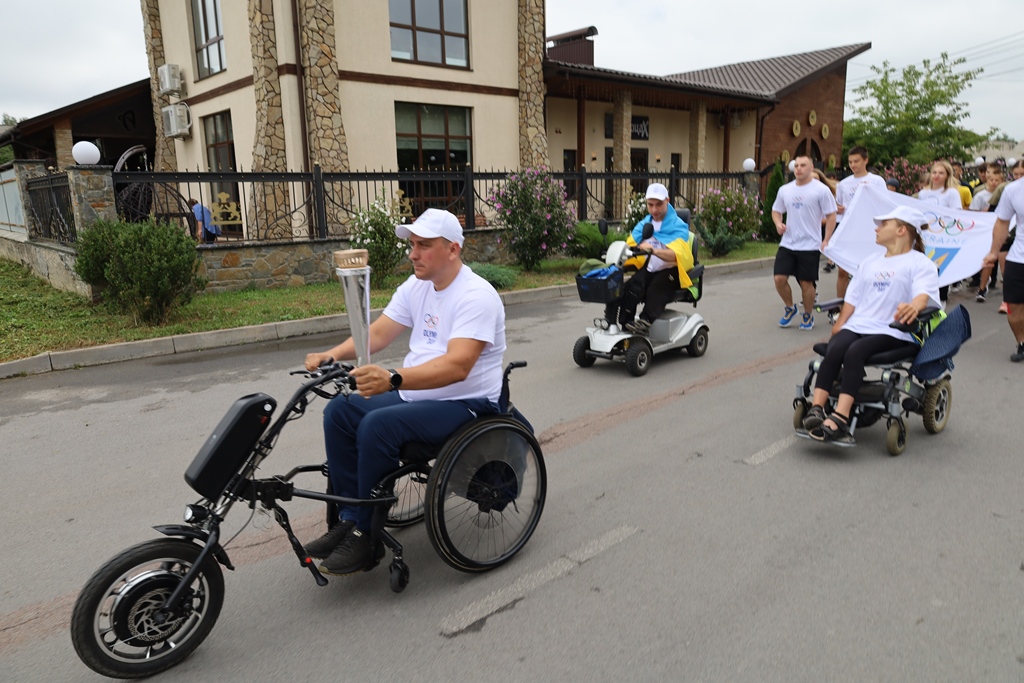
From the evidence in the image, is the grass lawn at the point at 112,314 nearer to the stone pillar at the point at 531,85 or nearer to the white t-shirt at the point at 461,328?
the white t-shirt at the point at 461,328

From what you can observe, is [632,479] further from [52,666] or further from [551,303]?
[551,303]

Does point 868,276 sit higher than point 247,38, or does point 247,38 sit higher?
point 247,38

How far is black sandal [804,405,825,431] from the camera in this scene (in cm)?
470

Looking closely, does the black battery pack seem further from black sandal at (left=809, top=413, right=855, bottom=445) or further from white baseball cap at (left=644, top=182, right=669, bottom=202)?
white baseball cap at (left=644, top=182, right=669, bottom=202)

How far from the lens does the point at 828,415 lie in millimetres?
4824

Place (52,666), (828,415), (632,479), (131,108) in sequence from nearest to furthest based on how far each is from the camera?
(52,666) → (632,479) → (828,415) → (131,108)

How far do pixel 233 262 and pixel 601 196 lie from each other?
9.32 m

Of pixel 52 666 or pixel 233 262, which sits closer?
pixel 52 666

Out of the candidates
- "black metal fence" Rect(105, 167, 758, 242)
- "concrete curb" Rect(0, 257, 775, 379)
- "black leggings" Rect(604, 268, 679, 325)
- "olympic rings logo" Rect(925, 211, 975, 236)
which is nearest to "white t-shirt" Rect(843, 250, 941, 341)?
"black leggings" Rect(604, 268, 679, 325)

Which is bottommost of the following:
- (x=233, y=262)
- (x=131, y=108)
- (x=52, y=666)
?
(x=52, y=666)

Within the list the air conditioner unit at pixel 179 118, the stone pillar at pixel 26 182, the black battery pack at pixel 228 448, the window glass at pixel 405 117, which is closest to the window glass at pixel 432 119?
the window glass at pixel 405 117

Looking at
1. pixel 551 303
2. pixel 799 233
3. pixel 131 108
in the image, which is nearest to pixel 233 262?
pixel 551 303

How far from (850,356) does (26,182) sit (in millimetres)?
14768

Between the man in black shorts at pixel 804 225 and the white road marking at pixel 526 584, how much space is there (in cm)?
588
